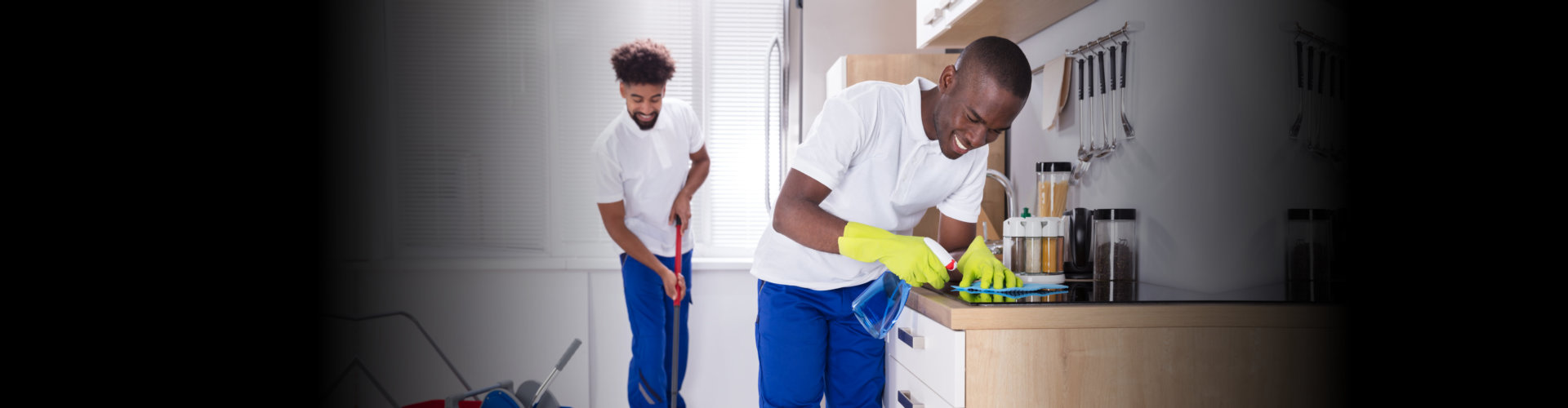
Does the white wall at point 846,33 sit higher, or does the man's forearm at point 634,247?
the white wall at point 846,33

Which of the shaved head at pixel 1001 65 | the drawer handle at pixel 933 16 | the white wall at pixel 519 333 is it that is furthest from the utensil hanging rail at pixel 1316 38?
the white wall at pixel 519 333

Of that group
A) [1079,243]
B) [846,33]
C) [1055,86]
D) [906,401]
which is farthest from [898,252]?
[846,33]

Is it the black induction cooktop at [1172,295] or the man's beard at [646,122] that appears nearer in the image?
Result: the black induction cooktop at [1172,295]

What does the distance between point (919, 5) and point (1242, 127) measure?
1073mm

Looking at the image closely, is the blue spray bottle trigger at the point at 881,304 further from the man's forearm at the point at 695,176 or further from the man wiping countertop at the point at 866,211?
the man's forearm at the point at 695,176

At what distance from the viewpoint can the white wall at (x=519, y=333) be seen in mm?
533

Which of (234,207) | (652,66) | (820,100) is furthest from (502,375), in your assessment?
(820,100)

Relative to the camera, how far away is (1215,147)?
1.14 metres

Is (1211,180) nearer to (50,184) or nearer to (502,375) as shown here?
(502,375)

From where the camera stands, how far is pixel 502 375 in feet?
3.30

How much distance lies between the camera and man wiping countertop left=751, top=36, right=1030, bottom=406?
948 millimetres

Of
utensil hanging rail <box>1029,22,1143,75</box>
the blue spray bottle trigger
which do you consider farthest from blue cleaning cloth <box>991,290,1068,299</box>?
utensil hanging rail <box>1029,22,1143,75</box>

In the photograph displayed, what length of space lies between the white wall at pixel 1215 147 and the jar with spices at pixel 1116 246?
19mm

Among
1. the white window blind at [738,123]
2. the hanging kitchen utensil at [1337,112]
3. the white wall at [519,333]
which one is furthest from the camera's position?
the white window blind at [738,123]
